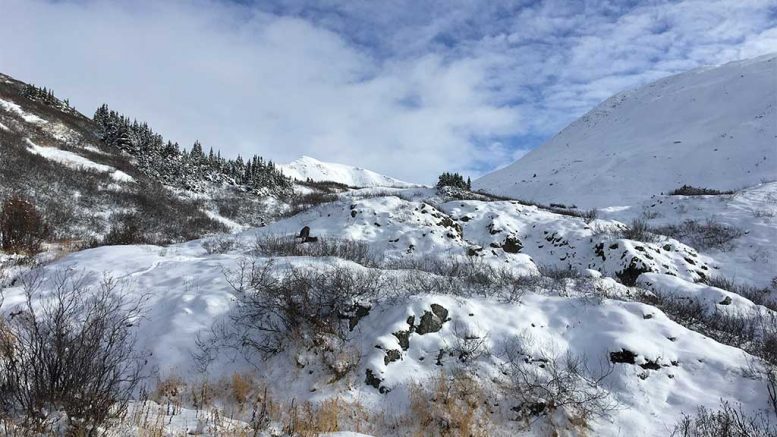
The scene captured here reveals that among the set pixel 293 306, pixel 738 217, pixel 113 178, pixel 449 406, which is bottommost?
pixel 449 406

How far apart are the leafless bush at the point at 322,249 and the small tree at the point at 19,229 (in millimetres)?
6515

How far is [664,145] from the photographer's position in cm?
4056

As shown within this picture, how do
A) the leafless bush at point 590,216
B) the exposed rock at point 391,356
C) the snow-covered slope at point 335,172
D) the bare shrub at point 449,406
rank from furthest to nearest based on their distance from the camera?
the snow-covered slope at point 335,172 → the leafless bush at point 590,216 → the exposed rock at point 391,356 → the bare shrub at point 449,406

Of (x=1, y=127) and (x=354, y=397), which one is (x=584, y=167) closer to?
(x=354, y=397)

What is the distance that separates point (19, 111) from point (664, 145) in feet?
181

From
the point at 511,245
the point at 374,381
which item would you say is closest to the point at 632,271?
the point at 511,245

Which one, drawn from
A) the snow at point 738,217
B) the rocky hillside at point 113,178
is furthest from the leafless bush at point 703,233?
the rocky hillside at point 113,178

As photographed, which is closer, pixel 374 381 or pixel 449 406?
pixel 449 406

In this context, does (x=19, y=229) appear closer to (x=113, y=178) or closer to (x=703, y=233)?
(x=113, y=178)

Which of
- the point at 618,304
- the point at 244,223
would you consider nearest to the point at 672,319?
the point at 618,304

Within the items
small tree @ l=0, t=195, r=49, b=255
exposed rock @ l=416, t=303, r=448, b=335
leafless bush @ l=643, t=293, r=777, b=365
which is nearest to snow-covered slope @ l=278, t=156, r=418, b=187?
small tree @ l=0, t=195, r=49, b=255

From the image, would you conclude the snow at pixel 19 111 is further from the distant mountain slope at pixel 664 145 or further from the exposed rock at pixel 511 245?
the distant mountain slope at pixel 664 145

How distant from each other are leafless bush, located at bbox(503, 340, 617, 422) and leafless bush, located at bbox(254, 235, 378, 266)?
583cm

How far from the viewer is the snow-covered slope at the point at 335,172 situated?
164125mm
